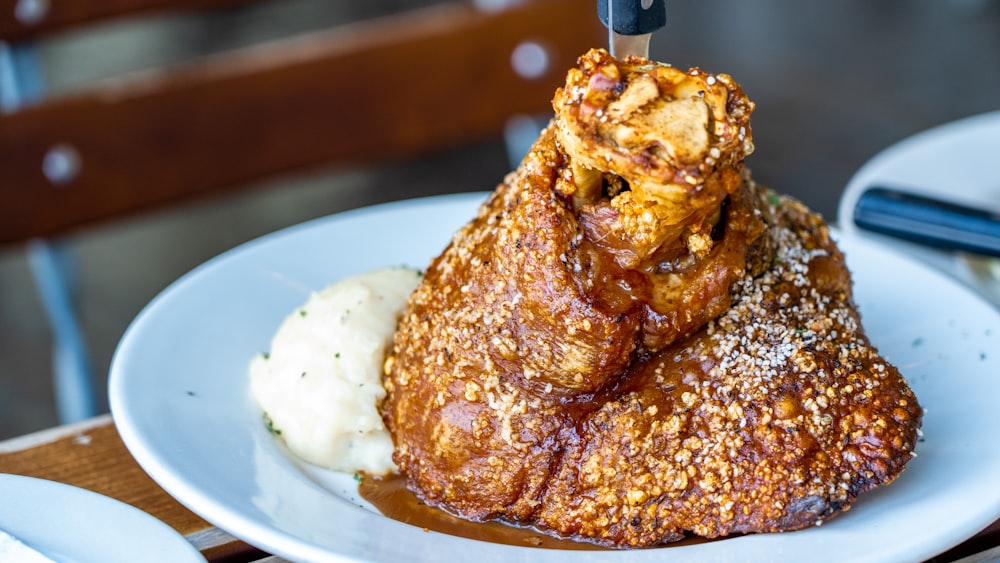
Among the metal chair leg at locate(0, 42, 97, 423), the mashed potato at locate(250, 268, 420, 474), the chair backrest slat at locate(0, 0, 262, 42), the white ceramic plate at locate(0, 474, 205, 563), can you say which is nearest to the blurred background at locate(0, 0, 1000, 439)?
the chair backrest slat at locate(0, 0, 262, 42)

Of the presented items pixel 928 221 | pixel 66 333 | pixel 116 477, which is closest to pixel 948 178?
pixel 928 221

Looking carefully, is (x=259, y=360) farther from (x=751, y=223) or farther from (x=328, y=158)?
(x=328, y=158)

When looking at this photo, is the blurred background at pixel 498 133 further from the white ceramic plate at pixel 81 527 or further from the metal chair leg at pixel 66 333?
the white ceramic plate at pixel 81 527

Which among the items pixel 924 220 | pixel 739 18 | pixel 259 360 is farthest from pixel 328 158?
pixel 739 18

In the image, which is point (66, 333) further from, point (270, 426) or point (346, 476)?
point (346, 476)

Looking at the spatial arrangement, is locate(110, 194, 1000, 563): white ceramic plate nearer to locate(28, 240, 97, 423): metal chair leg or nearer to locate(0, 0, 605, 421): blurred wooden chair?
locate(0, 0, 605, 421): blurred wooden chair

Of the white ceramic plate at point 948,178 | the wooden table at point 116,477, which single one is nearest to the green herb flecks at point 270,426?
the wooden table at point 116,477
